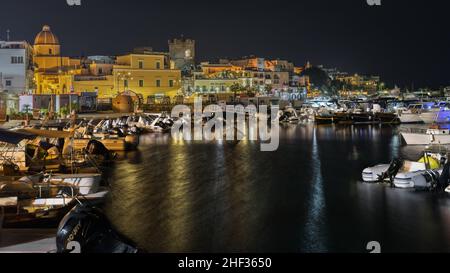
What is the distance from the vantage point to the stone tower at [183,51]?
6888cm

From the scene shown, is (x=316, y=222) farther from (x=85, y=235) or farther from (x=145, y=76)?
(x=145, y=76)

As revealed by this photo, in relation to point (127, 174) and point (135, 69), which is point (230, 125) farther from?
point (127, 174)

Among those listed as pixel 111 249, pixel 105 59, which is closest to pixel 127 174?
pixel 111 249

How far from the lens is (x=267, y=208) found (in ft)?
29.5

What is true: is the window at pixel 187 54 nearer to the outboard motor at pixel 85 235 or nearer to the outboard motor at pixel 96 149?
the outboard motor at pixel 96 149

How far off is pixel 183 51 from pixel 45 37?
31.4 meters

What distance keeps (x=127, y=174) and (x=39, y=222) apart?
5862 mm

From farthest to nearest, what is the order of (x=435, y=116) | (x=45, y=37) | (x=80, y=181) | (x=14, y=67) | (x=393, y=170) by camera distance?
(x=45, y=37) < (x=435, y=116) < (x=14, y=67) < (x=393, y=170) < (x=80, y=181)

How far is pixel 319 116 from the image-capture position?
1405 inches

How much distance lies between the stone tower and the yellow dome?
29.4 metres

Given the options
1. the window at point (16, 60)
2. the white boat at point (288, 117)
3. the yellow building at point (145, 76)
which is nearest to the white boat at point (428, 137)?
the white boat at point (288, 117)

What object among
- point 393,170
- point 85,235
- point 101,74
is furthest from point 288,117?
point 85,235

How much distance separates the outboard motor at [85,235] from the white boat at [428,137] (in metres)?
13.6

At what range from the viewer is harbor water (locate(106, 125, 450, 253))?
22.9 feet
